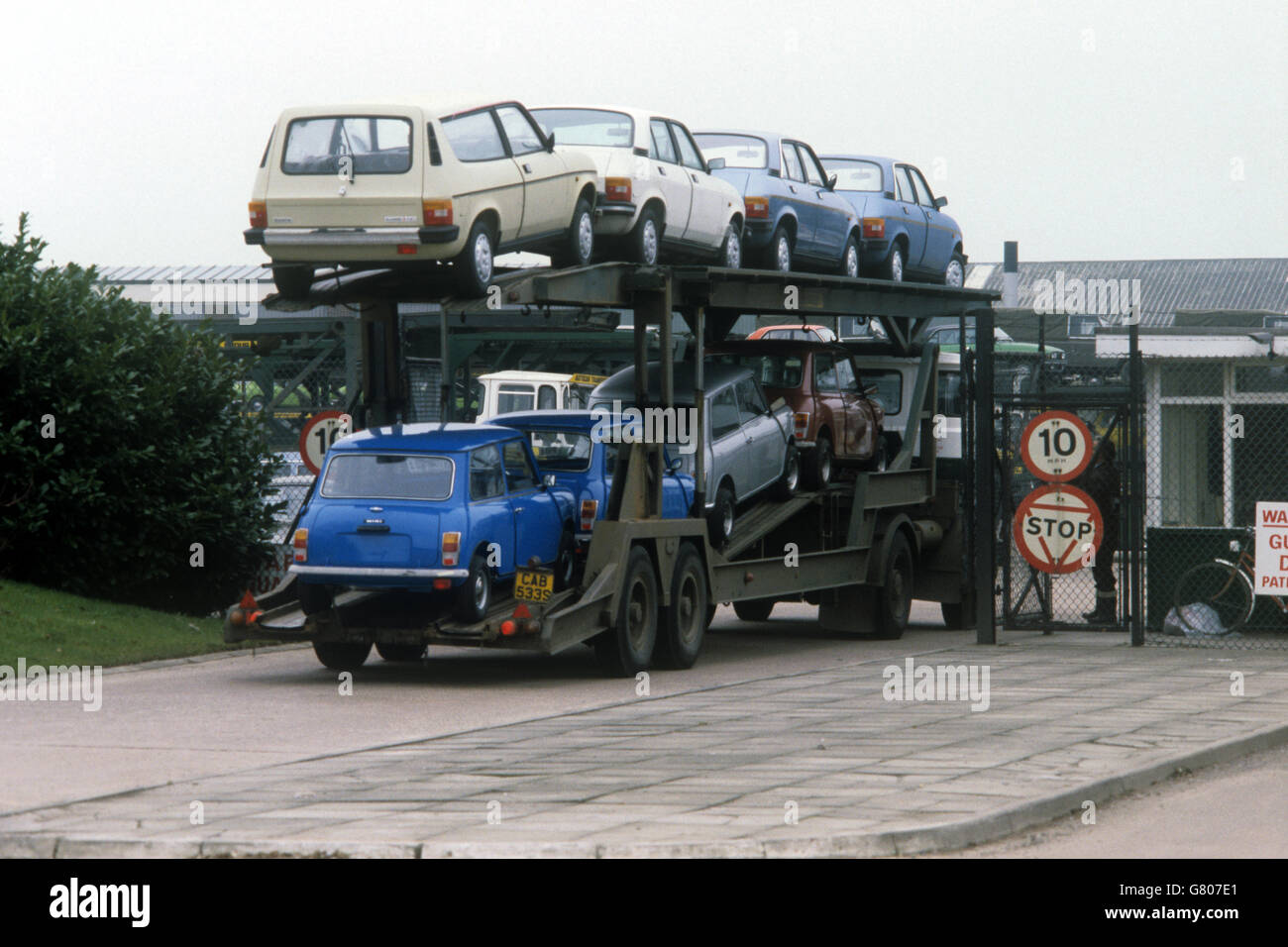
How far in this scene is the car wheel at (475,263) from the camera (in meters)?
14.0

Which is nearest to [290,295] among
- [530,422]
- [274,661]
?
[530,422]

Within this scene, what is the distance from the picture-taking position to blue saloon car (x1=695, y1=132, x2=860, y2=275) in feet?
63.9

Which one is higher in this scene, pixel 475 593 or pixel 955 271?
pixel 955 271

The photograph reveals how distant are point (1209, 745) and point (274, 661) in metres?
8.99

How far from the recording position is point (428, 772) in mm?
9859

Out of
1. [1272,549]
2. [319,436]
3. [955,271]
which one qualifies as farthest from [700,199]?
[955,271]

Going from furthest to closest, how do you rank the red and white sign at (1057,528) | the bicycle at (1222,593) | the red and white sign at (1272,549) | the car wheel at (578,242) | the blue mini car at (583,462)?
the bicycle at (1222,593)
the red and white sign at (1057,528)
the red and white sign at (1272,549)
the blue mini car at (583,462)
the car wheel at (578,242)

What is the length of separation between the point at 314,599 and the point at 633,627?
8.55 feet

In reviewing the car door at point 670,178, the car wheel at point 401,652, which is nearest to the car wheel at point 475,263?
the car door at point 670,178

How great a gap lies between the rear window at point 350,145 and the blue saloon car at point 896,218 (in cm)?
898

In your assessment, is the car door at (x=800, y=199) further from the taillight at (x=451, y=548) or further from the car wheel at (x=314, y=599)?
the car wheel at (x=314, y=599)

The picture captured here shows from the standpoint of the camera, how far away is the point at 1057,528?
1777 cm

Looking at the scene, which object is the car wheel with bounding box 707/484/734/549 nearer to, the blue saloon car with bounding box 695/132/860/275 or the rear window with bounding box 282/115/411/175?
the blue saloon car with bounding box 695/132/860/275

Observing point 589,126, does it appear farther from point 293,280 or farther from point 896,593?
point 896,593
